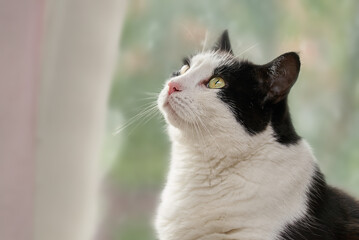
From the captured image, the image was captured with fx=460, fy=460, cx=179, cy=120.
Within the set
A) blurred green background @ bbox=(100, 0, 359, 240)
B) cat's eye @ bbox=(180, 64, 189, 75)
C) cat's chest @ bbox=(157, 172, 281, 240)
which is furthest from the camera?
blurred green background @ bbox=(100, 0, 359, 240)

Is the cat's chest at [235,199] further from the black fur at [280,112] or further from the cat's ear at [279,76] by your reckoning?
the cat's ear at [279,76]

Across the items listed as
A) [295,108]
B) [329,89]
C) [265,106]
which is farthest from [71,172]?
[329,89]

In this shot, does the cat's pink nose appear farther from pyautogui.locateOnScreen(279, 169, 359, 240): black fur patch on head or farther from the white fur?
pyautogui.locateOnScreen(279, 169, 359, 240): black fur patch on head

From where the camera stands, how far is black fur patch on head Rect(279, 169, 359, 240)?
116 centimetres

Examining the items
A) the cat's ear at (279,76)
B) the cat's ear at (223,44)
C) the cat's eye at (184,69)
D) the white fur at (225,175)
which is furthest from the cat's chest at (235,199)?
the cat's ear at (223,44)

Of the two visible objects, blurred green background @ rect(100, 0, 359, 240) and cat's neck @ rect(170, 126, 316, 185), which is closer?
cat's neck @ rect(170, 126, 316, 185)

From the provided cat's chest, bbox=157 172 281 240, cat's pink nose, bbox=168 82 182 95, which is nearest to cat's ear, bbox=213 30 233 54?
cat's pink nose, bbox=168 82 182 95

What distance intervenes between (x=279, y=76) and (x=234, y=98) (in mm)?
133

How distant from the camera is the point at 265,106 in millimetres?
1256

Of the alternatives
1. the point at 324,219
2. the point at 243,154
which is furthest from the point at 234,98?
the point at 324,219

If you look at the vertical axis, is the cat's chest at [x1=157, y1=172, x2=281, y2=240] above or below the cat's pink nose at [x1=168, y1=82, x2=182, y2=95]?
below

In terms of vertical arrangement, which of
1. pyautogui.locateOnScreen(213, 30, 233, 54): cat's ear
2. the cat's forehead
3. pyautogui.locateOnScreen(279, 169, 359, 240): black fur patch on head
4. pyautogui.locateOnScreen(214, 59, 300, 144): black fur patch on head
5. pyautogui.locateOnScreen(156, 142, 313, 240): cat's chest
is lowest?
pyautogui.locateOnScreen(279, 169, 359, 240): black fur patch on head

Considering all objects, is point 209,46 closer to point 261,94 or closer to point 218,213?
point 261,94

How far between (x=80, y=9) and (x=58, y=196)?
1.90ft
